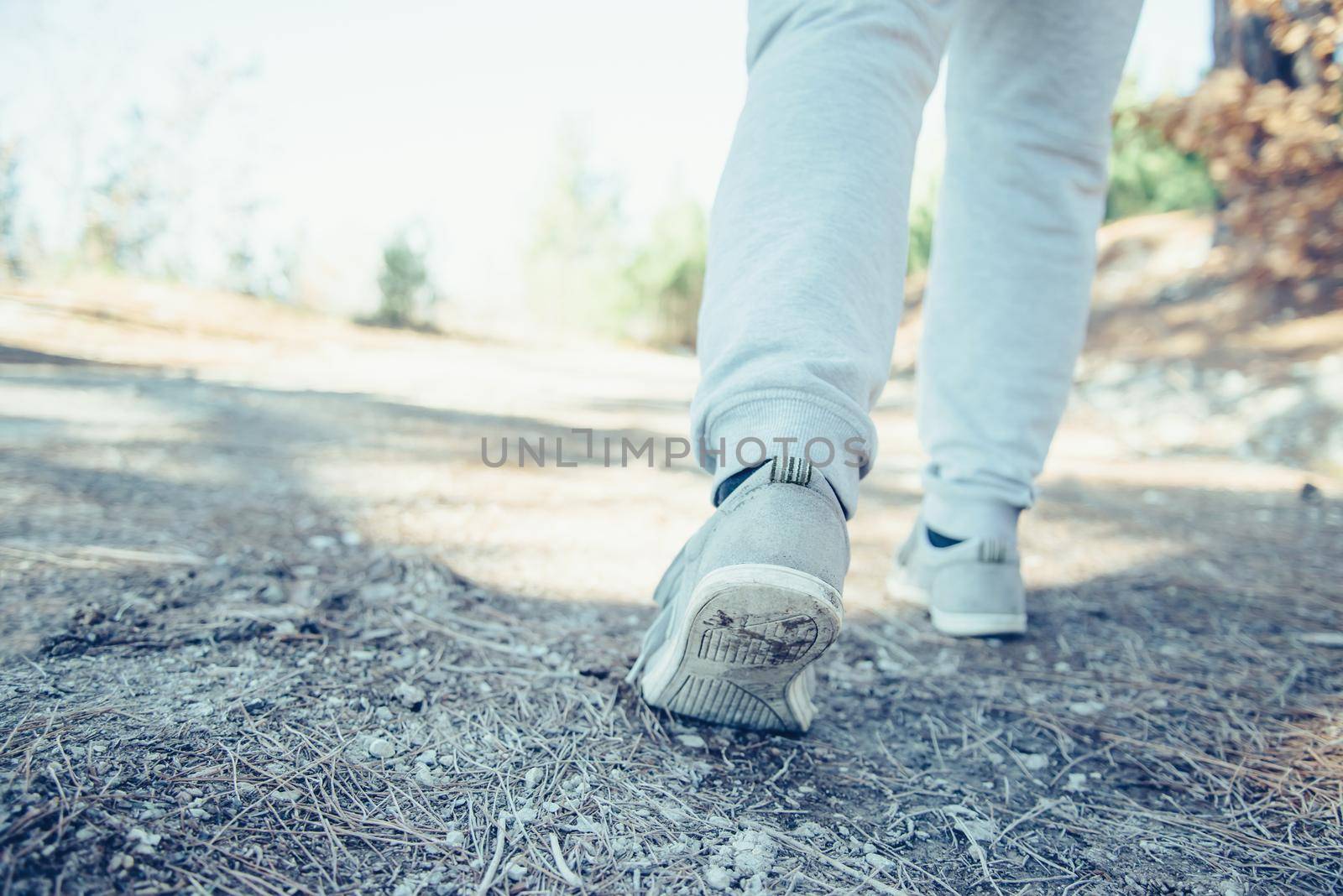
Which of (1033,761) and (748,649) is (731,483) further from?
(1033,761)

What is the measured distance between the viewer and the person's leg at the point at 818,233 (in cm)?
70

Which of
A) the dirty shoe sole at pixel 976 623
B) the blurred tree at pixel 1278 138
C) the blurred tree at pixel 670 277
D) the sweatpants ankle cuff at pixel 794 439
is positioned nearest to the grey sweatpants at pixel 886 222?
the sweatpants ankle cuff at pixel 794 439

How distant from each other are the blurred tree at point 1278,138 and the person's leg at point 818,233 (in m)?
2.70

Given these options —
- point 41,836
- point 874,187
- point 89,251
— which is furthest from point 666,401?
point 89,251

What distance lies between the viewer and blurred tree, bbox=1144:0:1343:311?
303 centimetres

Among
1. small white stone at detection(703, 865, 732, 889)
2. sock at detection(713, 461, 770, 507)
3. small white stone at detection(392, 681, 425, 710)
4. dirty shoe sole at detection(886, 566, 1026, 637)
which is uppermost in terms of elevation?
sock at detection(713, 461, 770, 507)

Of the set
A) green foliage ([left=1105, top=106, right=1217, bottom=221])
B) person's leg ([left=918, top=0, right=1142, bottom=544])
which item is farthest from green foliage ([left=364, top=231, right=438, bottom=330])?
person's leg ([left=918, top=0, right=1142, bottom=544])

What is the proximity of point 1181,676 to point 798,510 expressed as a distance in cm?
64

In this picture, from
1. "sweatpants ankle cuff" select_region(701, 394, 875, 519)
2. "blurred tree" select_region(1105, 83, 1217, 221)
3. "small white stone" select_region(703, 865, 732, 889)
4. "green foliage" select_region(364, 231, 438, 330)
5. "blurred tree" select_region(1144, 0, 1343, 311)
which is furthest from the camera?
"green foliage" select_region(364, 231, 438, 330)

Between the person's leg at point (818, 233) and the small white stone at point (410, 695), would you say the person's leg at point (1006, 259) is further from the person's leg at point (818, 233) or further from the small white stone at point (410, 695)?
the small white stone at point (410, 695)

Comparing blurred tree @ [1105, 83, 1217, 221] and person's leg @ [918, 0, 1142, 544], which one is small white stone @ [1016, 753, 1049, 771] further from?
blurred tree @ [1105, 83, 1217, 221]

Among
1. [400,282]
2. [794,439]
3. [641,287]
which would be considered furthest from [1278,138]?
[641,287]

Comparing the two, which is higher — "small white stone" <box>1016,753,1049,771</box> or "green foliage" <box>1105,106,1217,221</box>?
"green foliage" <box>1105,106,1217,221</box>

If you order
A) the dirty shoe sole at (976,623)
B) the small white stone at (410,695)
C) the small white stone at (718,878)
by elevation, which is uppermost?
the small white stone at (718,878)
